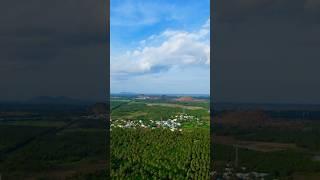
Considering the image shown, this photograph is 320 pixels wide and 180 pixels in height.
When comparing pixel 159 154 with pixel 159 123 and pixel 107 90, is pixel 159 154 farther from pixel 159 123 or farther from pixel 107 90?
pixel 107 90

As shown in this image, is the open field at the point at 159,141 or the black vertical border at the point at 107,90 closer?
the black vertical border at the point at 107,90

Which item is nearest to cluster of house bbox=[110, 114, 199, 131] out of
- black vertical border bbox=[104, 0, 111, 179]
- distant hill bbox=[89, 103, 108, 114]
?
black vertical border bbox=[104, 0, 111, 179]

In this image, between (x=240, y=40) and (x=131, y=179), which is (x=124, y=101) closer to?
(x=131, y=179)

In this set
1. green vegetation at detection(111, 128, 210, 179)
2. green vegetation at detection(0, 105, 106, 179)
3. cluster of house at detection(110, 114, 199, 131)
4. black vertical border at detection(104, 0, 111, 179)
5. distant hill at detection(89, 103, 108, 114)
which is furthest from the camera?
cluster of house at detection(110, 114, 199, 131)

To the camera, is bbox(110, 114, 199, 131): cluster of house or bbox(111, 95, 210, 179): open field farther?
bbox(110, 114, 199, 131): cluster of house

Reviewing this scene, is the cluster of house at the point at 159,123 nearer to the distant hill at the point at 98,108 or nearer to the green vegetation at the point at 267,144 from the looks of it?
the green vegetation at the point at 267,144

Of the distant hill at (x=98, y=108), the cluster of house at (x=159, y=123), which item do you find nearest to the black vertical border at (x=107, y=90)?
the distant hill at (x=98, y=108)

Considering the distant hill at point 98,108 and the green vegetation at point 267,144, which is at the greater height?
the distant hill at point 98,108

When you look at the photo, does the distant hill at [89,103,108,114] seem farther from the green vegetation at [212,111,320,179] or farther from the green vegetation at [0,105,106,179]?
the green vegetation at [212,111,320,179]

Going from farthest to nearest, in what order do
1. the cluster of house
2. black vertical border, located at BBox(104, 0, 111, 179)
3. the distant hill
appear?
the cluster of house
the distant hill
black vertical border, located at BBox(104, 0, 111, 179)
